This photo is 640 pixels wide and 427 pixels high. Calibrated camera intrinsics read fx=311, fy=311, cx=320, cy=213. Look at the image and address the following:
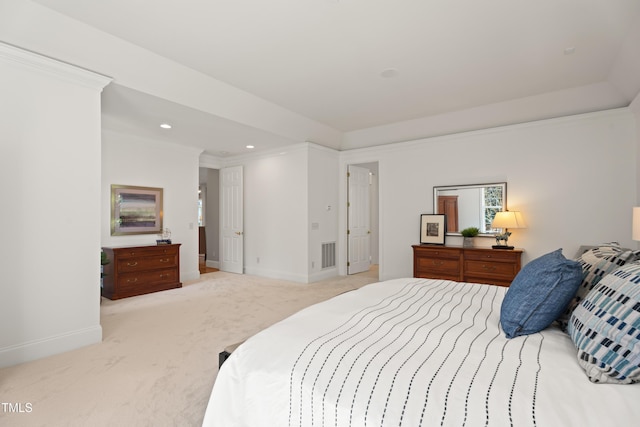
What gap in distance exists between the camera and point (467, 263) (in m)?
4.70

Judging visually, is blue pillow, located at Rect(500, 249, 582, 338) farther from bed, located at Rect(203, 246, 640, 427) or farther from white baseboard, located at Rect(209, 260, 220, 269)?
white baseboard, located at Rect(209, 260, 220, 269)

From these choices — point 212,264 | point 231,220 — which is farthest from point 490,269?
point 212,264

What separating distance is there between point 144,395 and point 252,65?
341cm

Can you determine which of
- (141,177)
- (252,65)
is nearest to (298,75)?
(252,65)

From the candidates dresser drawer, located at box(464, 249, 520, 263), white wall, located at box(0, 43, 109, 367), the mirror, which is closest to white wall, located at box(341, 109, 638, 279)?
the mirror

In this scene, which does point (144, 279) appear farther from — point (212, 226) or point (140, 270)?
point (212, 226)

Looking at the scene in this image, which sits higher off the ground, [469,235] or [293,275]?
[469,235]

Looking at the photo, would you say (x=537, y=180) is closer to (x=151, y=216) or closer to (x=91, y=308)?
(x=91, y=308)

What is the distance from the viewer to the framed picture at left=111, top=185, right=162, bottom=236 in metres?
5.09

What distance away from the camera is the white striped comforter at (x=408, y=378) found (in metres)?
0.90

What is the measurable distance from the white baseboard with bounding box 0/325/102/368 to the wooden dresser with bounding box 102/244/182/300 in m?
1.74

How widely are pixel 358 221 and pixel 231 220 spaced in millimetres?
2845

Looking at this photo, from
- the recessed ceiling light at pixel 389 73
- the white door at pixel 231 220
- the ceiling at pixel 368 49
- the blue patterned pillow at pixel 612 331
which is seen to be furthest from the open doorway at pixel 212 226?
the blue patterned pillow at pixel 612 331

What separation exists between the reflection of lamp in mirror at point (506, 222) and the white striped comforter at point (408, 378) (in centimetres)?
334
